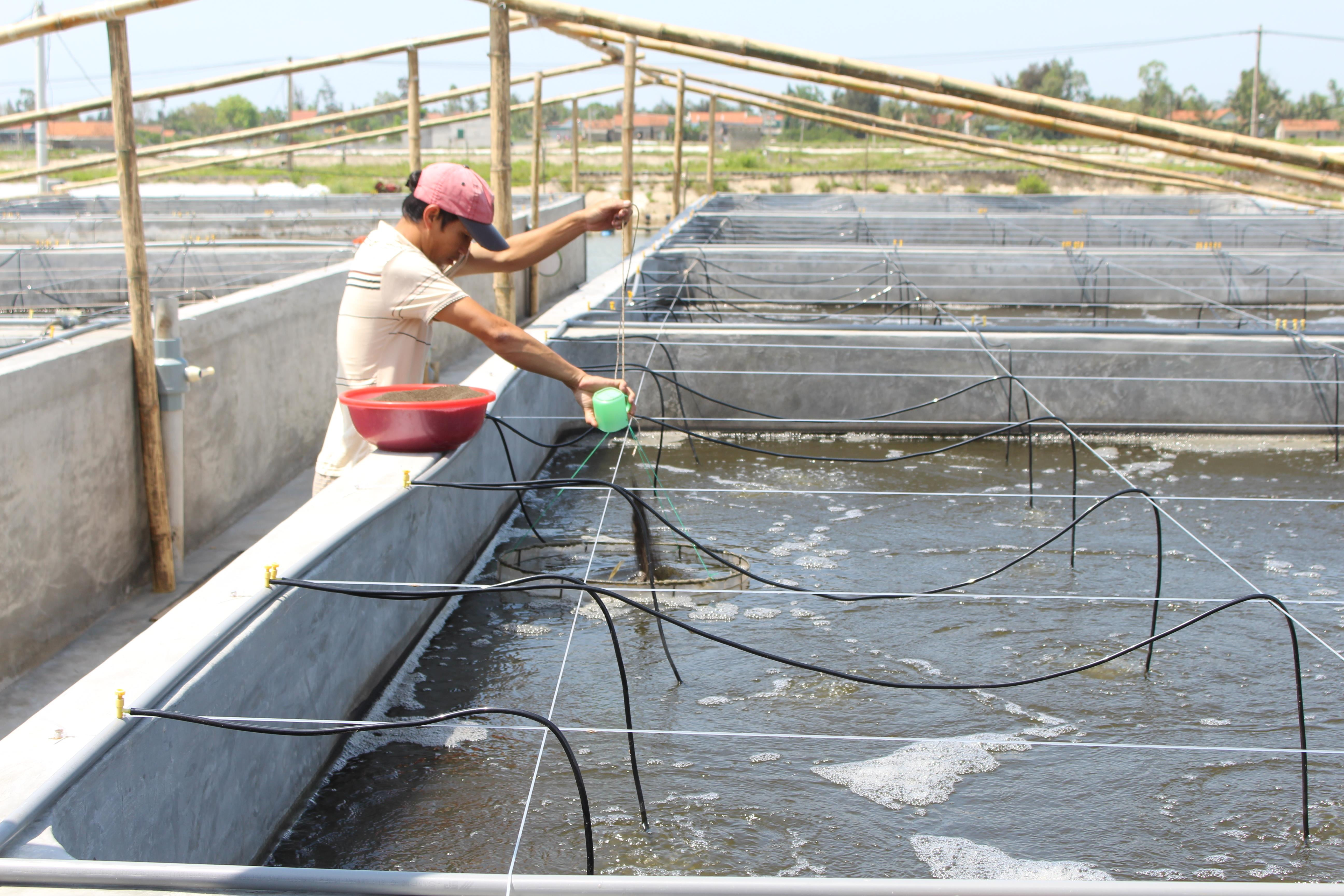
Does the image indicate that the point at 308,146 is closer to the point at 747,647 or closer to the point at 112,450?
the point at 112,450

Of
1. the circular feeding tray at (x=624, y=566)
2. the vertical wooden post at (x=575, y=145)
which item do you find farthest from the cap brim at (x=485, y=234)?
the vertical wooden post at (x=575, y=145)

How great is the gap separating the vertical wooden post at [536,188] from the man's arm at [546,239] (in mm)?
7429

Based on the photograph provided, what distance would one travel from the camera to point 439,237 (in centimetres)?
378

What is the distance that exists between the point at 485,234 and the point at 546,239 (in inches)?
20.6

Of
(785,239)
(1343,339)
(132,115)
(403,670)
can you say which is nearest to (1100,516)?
(1343,339)

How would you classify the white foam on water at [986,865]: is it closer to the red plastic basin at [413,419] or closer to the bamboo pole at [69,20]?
the red plastic basin at [413,419]

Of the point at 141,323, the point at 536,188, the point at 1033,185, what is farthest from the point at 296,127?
the point at 1033,185

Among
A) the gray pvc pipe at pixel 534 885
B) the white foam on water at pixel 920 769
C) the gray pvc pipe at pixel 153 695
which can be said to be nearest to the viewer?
the gray pvc pipe at pixel 534 885

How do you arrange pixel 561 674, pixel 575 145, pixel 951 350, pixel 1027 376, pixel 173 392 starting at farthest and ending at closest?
pixel 575 145
pixel 951 350
pixel 1027 376
pixel 173 392
pixel 561 674

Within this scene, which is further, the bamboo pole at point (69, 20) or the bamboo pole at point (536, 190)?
the bamboo pole at point (536, 190)

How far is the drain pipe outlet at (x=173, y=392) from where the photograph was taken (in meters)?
5.43

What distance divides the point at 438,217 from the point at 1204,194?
986 inches

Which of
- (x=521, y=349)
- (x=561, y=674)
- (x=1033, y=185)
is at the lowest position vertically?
(x=561, y=674)

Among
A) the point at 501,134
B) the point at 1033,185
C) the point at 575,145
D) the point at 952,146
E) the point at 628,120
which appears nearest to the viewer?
the point at 501,134
